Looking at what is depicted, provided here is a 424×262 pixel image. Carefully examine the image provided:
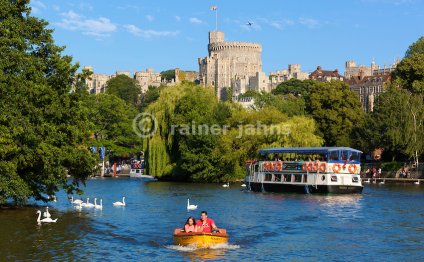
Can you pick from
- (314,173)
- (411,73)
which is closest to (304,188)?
(314,173)

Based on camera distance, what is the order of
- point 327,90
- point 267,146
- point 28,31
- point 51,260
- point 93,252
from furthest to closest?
point 327,90
point 267,146
point 28,31
point 93,252
point 51,260

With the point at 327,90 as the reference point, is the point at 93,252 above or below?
below

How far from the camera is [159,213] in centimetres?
4775

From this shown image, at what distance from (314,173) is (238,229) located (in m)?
26.1

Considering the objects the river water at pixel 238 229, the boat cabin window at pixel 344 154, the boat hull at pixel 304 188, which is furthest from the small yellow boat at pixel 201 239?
the boat cabin window at pixel 344 154

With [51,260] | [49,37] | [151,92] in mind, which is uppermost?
[151,92]

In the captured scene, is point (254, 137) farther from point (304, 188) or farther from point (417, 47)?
point (417, 47)

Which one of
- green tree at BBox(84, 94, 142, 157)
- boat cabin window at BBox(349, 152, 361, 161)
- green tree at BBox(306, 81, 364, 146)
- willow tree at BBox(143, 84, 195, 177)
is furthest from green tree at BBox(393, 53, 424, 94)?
green tree at BBox(84, 94, 142, 157)

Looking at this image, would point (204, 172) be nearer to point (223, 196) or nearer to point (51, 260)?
point (223, 196)

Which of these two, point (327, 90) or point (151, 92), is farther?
point (151, 92)

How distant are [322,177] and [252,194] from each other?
20.2 feet

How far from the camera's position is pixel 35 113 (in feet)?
134

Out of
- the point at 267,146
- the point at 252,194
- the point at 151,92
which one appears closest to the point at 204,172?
the point at 267,146

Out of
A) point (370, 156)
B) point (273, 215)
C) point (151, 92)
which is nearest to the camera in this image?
point (273, 215)
